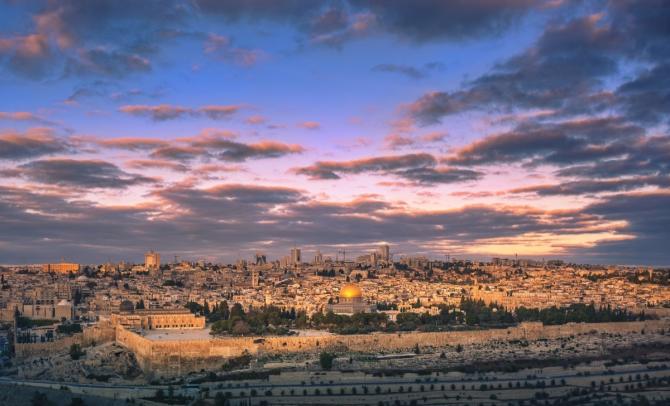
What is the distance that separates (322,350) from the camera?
1770 inches

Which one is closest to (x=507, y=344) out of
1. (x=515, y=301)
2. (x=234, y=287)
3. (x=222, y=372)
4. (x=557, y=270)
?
(x=222, y=372)

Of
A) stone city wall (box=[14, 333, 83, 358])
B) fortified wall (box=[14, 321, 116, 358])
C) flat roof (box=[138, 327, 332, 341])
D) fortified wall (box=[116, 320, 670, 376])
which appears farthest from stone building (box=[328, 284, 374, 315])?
stone city wall (box=[14, 333, 83, 358])

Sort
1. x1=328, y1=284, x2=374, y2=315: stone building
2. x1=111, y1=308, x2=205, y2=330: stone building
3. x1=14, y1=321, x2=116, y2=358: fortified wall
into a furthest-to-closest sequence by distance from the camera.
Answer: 1. x1=328, y1=284, x2=374, y2=315: stone building
2. x1=111, y1=308, x2=205, y2=330: stone building
3. x1=14, y1=321, x2=116, y2=358: fortified wall

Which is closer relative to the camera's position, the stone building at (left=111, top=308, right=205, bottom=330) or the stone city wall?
the stone city wall

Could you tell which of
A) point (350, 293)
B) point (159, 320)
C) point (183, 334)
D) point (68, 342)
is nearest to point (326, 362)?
point (183, 334)

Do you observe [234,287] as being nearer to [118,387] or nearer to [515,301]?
[515,301]

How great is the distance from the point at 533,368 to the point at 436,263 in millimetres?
105980

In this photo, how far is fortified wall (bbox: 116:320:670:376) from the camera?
4091 centimetres

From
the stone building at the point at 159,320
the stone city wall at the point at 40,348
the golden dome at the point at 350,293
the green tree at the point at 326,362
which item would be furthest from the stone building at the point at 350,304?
the green tree at the point at 326,362

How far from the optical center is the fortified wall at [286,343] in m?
40.9

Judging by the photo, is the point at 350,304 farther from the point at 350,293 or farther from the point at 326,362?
the point at 326,362

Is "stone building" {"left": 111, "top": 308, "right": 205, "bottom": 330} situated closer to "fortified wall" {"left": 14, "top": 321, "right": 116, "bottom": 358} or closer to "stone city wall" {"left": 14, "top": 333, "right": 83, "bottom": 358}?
"fortified wall" {"left": 14, "top": 321, "right": 116, "bottom": 358}

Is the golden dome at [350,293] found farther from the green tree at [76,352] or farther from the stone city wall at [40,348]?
the green tree at [76,352]

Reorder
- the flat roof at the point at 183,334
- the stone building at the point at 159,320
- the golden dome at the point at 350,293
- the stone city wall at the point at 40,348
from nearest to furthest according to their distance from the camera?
the flat roof at the point at 183,334
the stone city wall at the point at 40,348
the stone building at the point at 159,320
the golden dome at the point at 350,293
